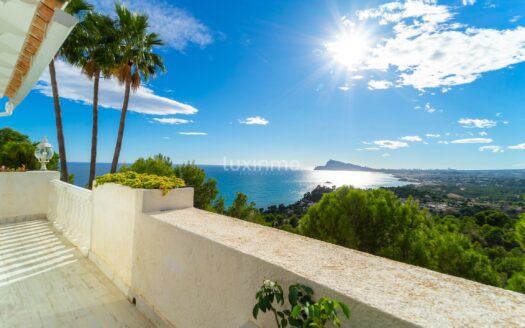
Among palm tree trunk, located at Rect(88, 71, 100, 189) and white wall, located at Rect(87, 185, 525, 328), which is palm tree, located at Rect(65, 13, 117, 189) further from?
white wall, located at Rect(87, 185, 525, 328)

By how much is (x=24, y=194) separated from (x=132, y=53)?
799cm

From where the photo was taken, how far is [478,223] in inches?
973

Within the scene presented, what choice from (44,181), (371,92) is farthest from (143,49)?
(371,92)

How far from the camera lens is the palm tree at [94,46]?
1104 cm

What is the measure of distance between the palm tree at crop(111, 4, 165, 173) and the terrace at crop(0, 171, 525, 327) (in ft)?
27.6

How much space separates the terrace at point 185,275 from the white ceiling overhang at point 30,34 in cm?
166

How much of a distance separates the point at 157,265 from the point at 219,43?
25.0 metres

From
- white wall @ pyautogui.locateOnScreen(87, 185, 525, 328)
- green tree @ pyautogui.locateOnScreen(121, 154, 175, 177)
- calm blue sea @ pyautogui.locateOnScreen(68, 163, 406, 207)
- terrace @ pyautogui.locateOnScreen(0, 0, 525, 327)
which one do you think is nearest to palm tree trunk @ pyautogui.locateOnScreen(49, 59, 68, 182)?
green tree @ pyautogui.locateOnScreen(121, 154, 175, 177)

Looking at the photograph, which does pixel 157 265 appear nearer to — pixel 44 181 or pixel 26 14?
pixel 26 14

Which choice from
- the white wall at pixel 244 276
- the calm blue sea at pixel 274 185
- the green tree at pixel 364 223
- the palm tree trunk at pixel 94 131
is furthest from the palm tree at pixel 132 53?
the calm blue sea at pixel 274 185

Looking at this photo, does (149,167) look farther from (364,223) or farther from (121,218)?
(121,218)

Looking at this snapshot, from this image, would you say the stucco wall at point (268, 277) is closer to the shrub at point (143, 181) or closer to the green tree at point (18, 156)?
the shrub at point (143, 181)

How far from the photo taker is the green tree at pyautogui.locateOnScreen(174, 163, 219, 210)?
2214 centimetres

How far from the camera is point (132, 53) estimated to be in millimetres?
11641
